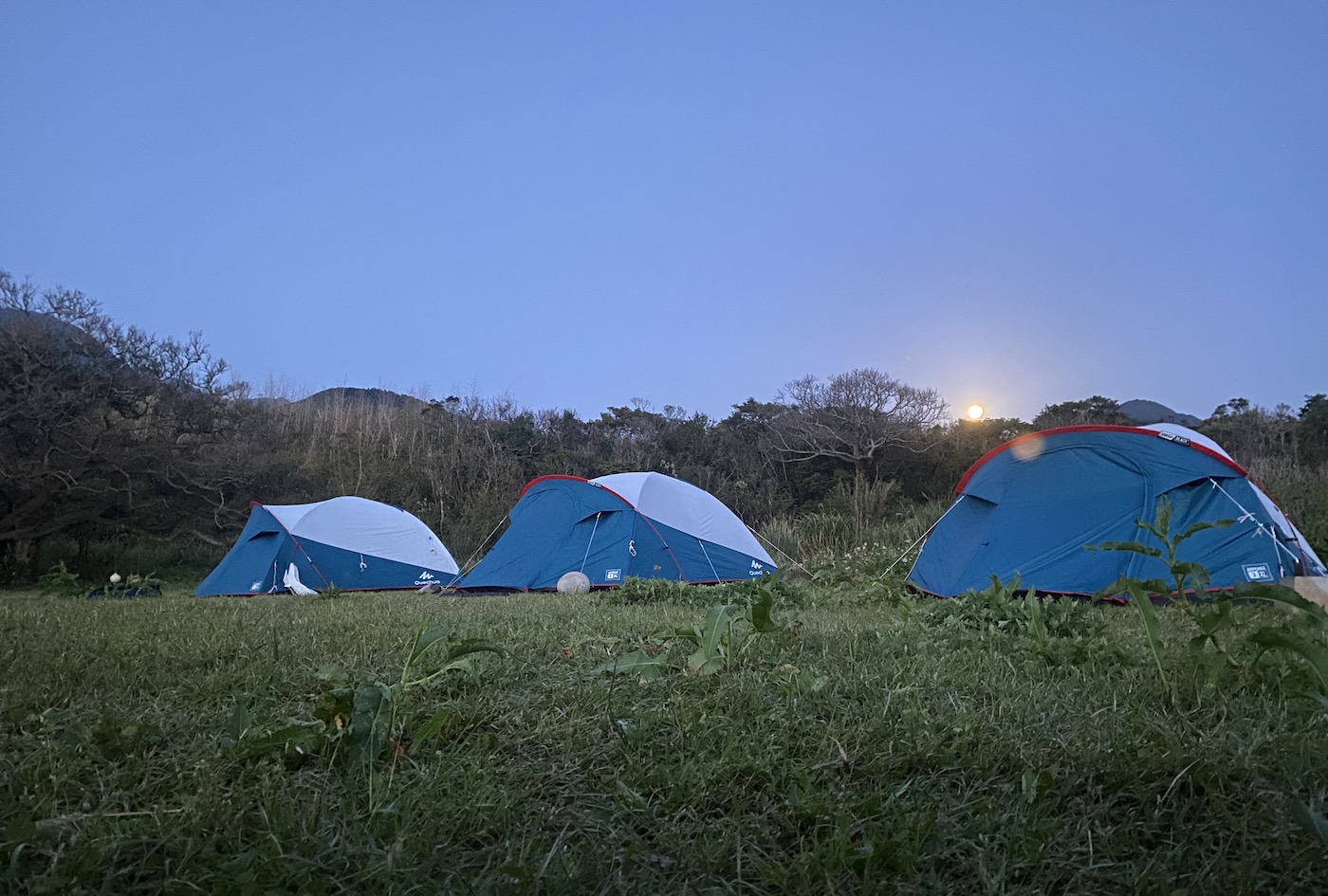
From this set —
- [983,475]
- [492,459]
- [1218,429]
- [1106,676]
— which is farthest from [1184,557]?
[1218,429]

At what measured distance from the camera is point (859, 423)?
20.4 meters

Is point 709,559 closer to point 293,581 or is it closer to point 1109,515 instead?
point 1109,515

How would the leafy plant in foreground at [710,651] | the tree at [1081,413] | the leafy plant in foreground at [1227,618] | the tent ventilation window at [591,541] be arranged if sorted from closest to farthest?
the leafy plant in foreground at [1227,618], the leafy plant in foreground at [710,651], the tent ventilation window at [591,541], the tree at [1081,413]

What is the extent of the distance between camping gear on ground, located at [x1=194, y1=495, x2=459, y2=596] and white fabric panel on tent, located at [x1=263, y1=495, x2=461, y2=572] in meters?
0.01

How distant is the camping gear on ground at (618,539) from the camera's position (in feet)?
30.5

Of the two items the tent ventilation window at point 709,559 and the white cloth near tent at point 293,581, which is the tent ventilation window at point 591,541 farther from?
the white cloth near tent at point 293,581

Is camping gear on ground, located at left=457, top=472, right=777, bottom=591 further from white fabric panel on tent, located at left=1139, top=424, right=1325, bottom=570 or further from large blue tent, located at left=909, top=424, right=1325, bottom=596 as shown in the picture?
white fabric panel on tent, located at left=1139, top=424, right=1325, bottom=570

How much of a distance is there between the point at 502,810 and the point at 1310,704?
7.44ft

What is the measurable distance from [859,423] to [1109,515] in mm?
13861

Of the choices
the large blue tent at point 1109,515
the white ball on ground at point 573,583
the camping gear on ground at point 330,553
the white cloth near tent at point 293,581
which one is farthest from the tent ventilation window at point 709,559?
the white cloth near tent at point 293,581

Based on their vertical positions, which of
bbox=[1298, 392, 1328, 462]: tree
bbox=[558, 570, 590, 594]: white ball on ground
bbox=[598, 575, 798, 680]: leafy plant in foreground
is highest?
bbox=[1298, 392, 1328, 462]: tree

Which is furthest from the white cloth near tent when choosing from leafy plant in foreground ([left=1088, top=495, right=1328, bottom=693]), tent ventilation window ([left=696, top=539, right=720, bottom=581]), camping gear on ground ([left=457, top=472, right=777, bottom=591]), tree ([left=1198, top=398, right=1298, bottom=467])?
tree ([left=1198, top=398, right=1298, bottom=467])

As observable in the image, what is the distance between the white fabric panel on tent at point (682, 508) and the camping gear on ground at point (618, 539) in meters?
0.01

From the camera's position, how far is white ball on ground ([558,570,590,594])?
346 inches
